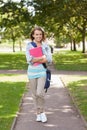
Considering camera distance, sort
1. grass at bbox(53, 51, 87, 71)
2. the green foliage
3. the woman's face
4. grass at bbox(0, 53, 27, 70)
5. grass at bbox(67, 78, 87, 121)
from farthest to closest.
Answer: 1. grass at bbox(0, 53, 27, 70)
2. grass at bbox(53, 51, 87, 71)
3. grass at bbox(67, 78, 87, 121)
4. the green foliage
5. the woman's face

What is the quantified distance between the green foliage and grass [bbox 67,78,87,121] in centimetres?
165

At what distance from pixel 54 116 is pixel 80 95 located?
140 inches

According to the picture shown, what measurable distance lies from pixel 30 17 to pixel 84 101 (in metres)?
23.1

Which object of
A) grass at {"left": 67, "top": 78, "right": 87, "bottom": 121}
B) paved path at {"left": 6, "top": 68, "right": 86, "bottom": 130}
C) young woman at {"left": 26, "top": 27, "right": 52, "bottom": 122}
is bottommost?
grass at {"left": 67, "top": 78, "right": 87, "bottom": 121}

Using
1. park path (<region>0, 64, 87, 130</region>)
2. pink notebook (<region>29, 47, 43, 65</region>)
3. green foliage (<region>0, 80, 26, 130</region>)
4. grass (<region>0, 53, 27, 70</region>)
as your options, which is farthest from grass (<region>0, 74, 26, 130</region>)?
grass (<region>0, 53, 27, 70</region>)

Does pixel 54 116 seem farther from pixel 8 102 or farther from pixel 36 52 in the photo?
pixel 8 102

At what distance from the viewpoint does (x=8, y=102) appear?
11.3m

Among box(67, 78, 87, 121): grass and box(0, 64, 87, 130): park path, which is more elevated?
box(0, 64, 87, 130): park path

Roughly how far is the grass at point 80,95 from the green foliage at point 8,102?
165 cm

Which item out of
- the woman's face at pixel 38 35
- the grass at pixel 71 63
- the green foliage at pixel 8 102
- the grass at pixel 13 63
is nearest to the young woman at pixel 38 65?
the woman's face at pixel 38 35

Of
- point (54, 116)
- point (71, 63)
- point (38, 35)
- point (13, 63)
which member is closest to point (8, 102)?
point (54, 116)

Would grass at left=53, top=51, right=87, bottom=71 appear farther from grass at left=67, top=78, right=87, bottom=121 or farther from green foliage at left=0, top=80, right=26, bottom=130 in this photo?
green foliage at left=0, top=80, right=26, bottom=130

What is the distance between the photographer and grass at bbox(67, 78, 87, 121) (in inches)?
396

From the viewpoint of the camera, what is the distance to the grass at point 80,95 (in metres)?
10.1
